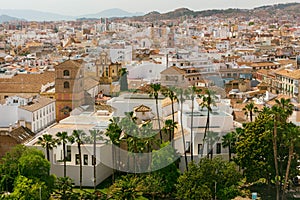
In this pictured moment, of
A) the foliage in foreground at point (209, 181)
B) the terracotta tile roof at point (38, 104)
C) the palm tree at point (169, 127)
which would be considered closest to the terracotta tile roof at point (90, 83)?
the palm tree at point (169, 127)

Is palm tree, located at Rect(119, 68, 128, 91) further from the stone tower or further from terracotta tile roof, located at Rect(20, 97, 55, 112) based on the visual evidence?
terracotta tile roof, located at Rect(20, 97, 55, 112)

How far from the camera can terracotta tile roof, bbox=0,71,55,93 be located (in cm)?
2409

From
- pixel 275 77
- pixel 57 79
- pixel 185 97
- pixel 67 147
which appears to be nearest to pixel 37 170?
pixel 67 147

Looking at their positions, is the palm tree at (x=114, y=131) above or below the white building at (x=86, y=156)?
above

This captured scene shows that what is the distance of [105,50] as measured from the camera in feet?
58.9

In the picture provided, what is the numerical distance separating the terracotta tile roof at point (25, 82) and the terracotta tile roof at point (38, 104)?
237 centimetres

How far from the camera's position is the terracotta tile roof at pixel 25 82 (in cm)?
2409

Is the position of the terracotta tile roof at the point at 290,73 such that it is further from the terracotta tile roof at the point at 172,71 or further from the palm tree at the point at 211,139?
the terracotta tile roof at the point at 172,71

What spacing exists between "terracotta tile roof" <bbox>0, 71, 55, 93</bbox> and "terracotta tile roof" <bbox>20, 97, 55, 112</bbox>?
237 centimetres

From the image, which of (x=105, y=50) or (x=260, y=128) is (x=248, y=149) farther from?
(x=105, y=50)

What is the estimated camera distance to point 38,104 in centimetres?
2050

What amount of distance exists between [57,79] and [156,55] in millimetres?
5834

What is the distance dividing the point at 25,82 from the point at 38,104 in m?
5.44

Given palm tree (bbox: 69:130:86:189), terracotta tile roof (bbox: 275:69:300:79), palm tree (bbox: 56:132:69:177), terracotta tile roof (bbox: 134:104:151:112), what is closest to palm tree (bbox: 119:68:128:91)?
terracotta tile roof (bbox: 134:104:151:112)
